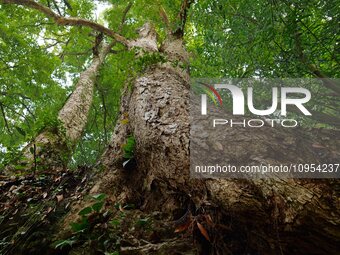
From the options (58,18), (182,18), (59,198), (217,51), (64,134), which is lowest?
(59,198)

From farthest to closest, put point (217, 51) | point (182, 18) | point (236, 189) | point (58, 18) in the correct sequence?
point (58, 18)
point (182, 18)
point (217, 51)
point (236, 189)

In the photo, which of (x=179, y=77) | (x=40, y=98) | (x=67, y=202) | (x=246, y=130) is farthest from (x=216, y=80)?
(x=40, y=98)

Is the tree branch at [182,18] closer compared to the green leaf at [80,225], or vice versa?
the green leaf at [80,225]

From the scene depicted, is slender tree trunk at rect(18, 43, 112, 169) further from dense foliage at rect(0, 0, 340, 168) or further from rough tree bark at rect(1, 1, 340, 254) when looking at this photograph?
rough tree bark at rect(1, 1, 340, 254)

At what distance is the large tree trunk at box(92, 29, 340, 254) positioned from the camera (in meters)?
1.51

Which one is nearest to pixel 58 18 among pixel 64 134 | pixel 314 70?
pixel 64 134

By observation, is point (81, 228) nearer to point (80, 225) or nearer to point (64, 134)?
point (80, 225)

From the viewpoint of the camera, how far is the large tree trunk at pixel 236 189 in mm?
1506

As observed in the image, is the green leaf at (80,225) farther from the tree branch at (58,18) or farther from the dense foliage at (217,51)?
the tree branch at (58,18)

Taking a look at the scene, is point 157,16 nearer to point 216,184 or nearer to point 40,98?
point 40,98

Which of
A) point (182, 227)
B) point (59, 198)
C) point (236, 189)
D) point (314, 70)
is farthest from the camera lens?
point (314, 70)

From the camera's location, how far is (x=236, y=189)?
1744mm

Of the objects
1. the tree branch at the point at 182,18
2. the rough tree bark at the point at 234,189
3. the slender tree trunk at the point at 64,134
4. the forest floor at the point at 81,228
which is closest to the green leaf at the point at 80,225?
the forest floor at the point at 81,228

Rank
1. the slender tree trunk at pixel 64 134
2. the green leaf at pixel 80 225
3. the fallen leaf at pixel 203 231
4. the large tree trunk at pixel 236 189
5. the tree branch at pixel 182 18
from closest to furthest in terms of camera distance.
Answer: the large tree trunk at pixel 236 189 < the fallen leaf at pixel 203 231 < the green leaf at pixel 80 225 < the slender tree trunk at pixel 64 134 < the tree branch at pixel 182 18
